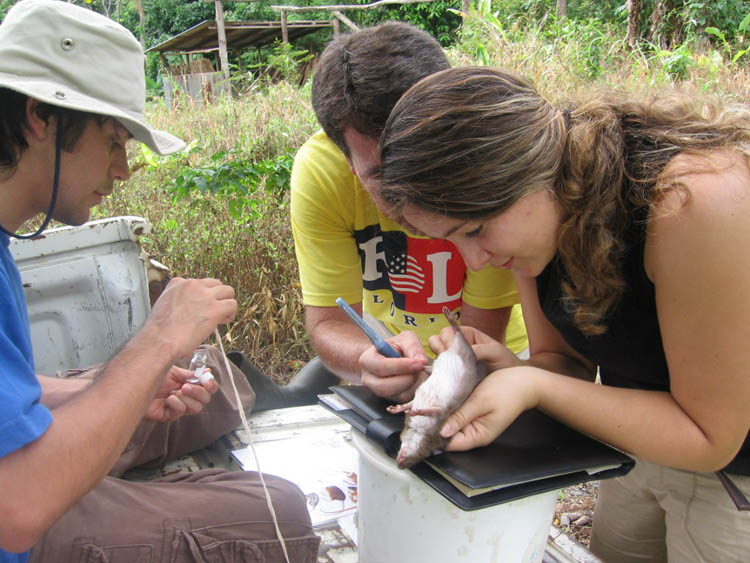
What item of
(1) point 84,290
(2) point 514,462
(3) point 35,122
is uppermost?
(3) point 35,122

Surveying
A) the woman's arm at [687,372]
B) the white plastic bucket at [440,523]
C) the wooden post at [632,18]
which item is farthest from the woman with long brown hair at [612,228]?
the wooden post at [632,18]

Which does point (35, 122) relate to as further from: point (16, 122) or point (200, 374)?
point (200, 374)

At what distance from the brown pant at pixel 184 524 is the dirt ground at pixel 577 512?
1.50m

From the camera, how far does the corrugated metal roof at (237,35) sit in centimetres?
1587

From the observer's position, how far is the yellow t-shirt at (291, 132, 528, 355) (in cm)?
239

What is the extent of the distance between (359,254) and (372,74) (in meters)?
0.85

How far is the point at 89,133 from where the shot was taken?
1590 millimetres

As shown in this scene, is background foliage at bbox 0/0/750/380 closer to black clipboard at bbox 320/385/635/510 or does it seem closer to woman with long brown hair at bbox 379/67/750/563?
woman with long brown hair at bbox 379/67/750/563

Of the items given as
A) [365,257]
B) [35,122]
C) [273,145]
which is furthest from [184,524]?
[273,145]

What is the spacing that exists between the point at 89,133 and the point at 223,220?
2.97m

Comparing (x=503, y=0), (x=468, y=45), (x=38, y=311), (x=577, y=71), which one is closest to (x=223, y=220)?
(x=38, y=311)

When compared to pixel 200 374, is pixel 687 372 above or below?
above

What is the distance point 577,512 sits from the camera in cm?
291

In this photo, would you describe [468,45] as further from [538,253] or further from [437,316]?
[538,253]
